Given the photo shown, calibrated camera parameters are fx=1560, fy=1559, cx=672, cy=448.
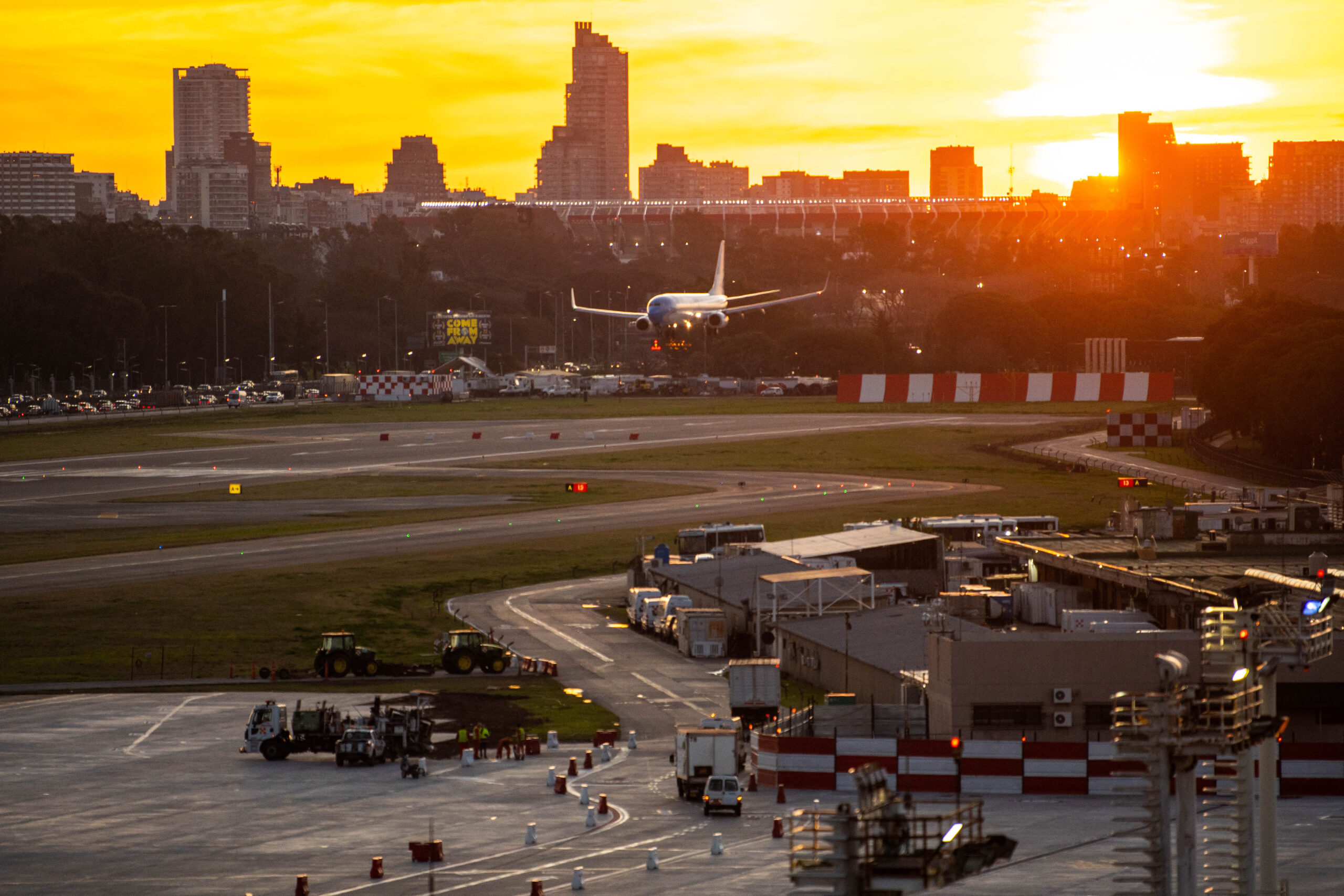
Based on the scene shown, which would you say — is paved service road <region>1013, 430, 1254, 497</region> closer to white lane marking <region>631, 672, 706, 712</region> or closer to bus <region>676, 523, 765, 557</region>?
bus <region>676, 523, 765, 557</region>

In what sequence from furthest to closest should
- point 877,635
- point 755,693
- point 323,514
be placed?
point 323,514
point 877,635
point 755,693

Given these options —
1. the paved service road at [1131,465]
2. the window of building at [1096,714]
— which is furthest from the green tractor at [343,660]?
the paved service road at [1131,465]

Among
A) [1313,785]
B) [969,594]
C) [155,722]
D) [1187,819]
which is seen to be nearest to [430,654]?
[155,722]

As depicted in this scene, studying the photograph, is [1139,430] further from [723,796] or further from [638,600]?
[723,796]

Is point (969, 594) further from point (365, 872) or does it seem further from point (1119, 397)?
point (1119, 397)

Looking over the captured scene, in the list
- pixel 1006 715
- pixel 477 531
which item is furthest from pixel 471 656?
pixel 477 531

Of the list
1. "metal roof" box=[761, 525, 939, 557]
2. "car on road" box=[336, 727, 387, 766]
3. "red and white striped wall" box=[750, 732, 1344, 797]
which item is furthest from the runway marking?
"red and white striped wall" box=[750, 732, 1344, 797]

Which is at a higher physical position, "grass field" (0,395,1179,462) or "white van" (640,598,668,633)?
"grass field" (0,395,1179,462)
